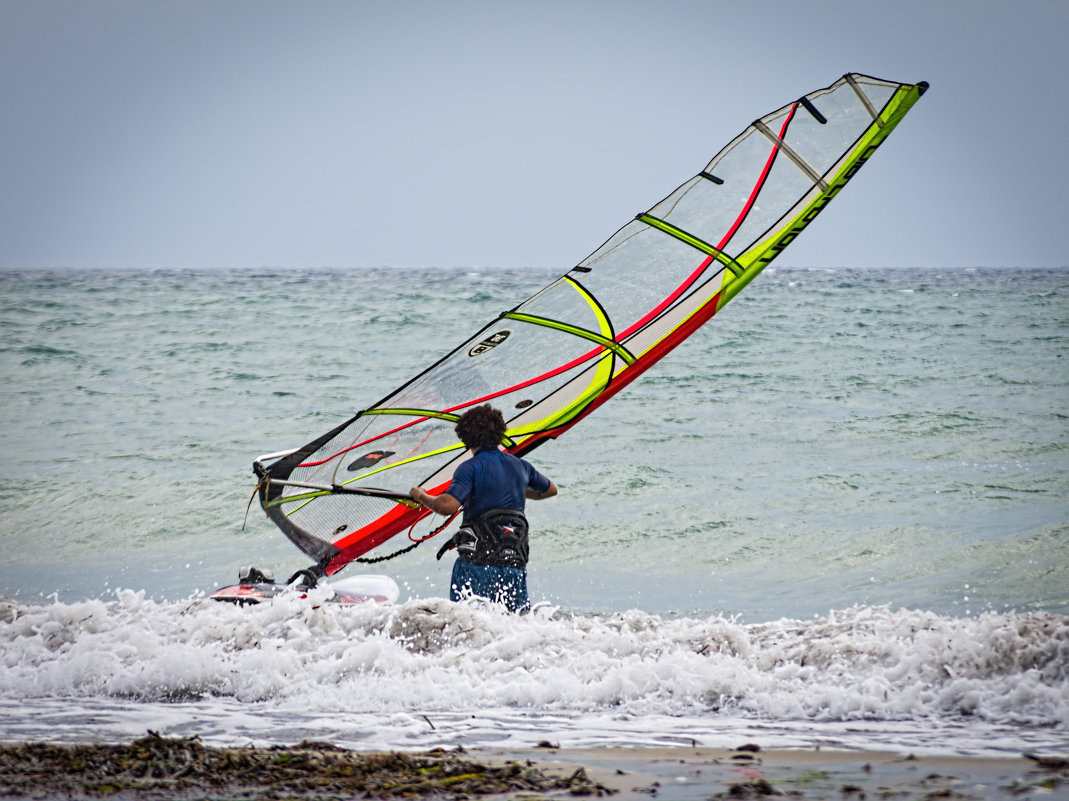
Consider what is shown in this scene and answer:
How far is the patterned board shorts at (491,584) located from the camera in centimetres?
478

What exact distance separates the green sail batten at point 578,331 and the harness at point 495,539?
1.52 metres

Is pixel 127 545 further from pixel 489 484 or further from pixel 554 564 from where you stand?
pixel 489 484

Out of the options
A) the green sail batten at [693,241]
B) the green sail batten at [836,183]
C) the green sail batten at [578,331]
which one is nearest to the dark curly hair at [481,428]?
the green sail batten at [578,331]

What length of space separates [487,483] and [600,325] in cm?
175

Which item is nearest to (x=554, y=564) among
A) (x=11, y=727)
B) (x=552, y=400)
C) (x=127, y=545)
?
(x=552, y=400)

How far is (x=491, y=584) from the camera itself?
480cm

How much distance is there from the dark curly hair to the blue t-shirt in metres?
0.05

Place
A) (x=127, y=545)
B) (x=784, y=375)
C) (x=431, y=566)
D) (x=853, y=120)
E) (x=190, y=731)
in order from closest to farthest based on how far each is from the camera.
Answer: (x=190, y=731) → (x=853, y=120) → (x=431, y=566) → (x=127, y=545) → (x=784, y=375)

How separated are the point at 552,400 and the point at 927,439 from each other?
21.1 ft

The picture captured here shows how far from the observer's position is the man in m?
4.68

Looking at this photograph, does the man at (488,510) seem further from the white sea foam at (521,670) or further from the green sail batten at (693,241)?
the green sail batten at (693,241)

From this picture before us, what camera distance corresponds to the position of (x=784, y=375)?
14.5 m

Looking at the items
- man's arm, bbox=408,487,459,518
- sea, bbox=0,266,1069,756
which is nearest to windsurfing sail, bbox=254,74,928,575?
sea, bbox=0,266,1069,756

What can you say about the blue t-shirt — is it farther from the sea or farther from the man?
the sea
